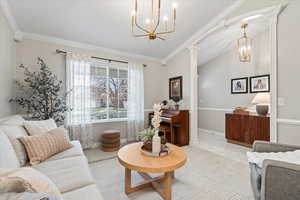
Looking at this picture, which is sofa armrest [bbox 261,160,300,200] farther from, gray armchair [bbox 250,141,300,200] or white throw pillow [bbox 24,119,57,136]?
white throw pillow [bbox 24,119,57,136]

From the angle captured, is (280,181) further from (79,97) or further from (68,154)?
(79,97)

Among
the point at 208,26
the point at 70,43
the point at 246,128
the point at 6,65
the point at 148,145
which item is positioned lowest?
the point at 246,128

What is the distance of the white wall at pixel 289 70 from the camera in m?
2.16

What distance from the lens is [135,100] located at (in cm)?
401

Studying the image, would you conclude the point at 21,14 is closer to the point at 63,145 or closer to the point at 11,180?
the point at 63,145

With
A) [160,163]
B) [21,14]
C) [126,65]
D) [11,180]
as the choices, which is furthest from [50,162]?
[126,65]

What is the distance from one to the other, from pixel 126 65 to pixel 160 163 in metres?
3.03

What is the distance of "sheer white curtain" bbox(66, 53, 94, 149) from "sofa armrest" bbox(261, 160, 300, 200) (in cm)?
323

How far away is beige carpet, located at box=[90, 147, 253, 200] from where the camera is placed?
178 centimetres

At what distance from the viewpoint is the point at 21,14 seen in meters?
2.40

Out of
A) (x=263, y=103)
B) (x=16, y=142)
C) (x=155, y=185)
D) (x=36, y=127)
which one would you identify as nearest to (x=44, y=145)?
(x=16, y=142)

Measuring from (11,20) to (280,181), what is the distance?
4107 millimetres

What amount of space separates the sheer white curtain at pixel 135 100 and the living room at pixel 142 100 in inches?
1.2

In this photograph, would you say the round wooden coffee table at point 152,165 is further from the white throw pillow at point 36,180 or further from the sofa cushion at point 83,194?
the white throw pillow at point 36,180
